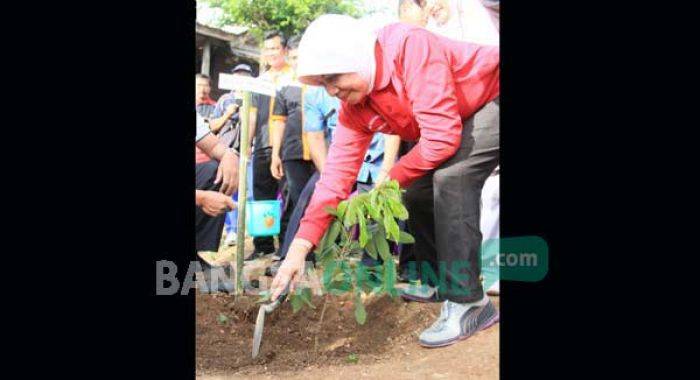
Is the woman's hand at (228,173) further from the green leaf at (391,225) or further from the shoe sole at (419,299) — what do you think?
the shoe sole at (419,299)

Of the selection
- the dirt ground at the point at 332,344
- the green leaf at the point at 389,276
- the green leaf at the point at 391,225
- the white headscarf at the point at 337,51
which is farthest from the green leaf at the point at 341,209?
the dirt ground at the point at 332,344

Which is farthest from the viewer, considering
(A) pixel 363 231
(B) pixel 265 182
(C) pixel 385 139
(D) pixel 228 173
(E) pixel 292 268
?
(B) pixel 265 182

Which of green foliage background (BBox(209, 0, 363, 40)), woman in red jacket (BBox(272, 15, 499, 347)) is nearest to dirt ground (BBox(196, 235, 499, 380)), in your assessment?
woman in red jacket (BBox(272, 15, 499, 347))

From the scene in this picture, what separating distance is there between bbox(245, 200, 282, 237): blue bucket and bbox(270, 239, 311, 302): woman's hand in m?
0.42

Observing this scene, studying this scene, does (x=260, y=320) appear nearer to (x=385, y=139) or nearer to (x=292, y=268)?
(x=292, y=268)

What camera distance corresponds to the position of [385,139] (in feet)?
12.8

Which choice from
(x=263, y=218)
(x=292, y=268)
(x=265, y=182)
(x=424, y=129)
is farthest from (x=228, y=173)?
(x=424, y=129)

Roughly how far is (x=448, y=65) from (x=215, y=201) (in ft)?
4.84

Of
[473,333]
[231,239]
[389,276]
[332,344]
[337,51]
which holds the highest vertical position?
[337,51]

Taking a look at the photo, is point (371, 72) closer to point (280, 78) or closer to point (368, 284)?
point (280, 78)

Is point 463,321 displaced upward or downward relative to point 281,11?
downward

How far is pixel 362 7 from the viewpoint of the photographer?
12.4 feet

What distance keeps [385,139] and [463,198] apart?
550mm

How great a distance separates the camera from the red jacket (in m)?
3.51
